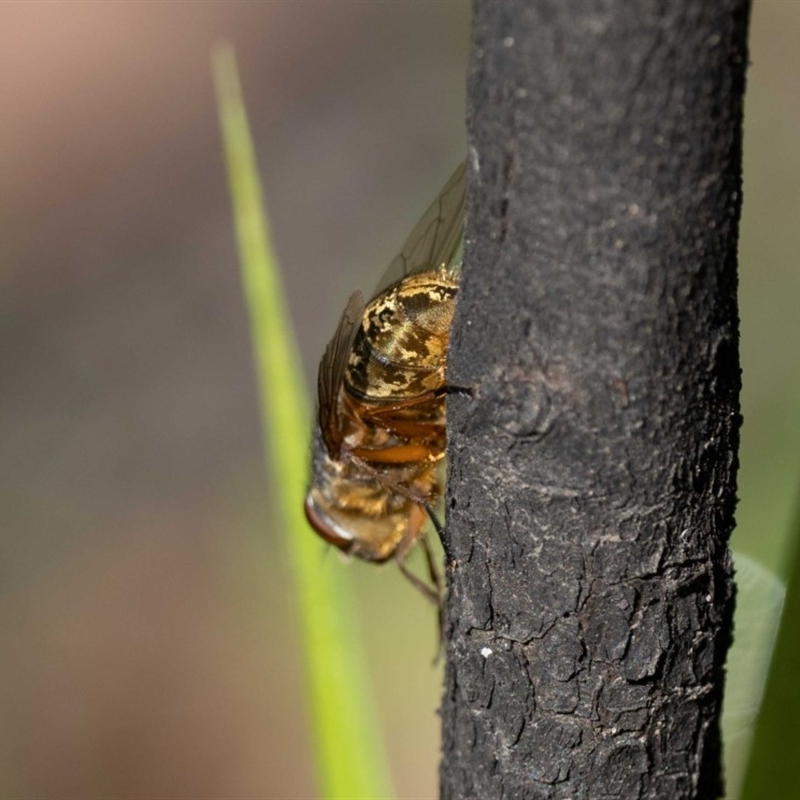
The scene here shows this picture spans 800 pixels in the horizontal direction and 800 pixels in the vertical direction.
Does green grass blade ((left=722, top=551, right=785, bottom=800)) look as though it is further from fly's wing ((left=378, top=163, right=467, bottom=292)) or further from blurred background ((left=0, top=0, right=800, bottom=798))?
blurred background ((left=0, top=0, right=800, bottom=798))

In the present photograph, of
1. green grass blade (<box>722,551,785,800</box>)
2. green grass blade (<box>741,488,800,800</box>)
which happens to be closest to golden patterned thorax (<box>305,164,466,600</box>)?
green grass blade (<box>722,551,785,800</box>)

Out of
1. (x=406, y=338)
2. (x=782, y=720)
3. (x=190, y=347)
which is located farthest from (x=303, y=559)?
(x=190, y=347)

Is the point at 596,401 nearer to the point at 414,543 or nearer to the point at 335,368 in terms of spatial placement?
the point at 335,368

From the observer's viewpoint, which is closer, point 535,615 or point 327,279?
point 535,615

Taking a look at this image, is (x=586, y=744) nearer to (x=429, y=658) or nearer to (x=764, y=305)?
(x=429, y=658)

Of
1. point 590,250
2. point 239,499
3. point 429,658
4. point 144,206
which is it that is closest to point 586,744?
point 590,250

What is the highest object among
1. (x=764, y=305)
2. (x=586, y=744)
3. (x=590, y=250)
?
(x=590, y=250)
